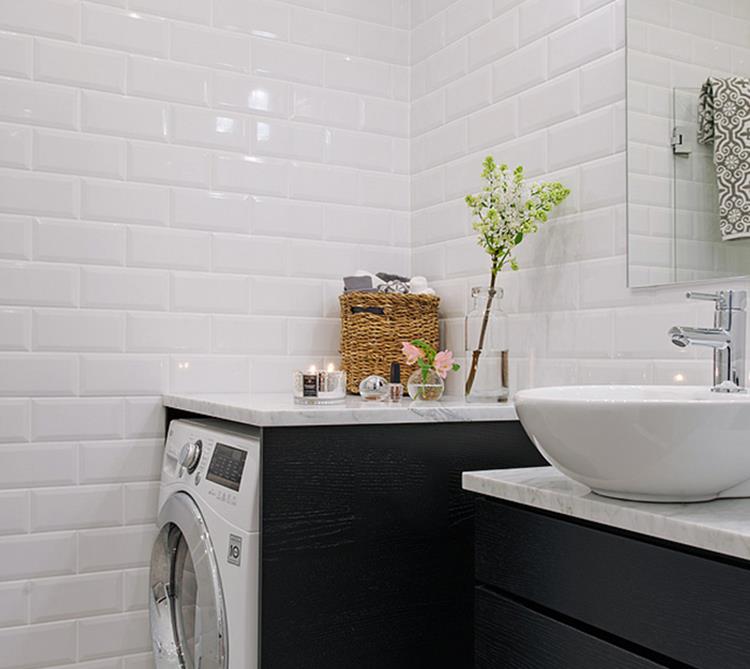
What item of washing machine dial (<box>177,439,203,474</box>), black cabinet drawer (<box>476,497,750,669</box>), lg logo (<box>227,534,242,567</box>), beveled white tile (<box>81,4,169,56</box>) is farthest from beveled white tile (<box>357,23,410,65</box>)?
black cabinet drawer (<box>476,497,750,669</box>)

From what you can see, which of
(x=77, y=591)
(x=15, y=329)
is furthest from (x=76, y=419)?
(x=77, y=591)

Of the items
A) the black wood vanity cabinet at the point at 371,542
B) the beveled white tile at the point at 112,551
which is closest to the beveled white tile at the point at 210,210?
the beveled white tile at the point at 112,551

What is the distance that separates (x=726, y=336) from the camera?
1.33 meters

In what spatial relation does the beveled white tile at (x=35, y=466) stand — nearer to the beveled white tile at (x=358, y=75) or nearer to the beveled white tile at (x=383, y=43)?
the beveled white tile at (x=358, y=75)

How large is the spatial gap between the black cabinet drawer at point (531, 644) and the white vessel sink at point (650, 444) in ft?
0.64

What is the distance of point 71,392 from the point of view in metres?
2.14

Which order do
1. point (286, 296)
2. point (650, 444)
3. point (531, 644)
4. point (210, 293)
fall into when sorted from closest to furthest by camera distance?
point (650, 444) < point (531, 644) < point (210, 293) < point (286, 296)

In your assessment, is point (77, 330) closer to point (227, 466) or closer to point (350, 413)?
point (227, 466)

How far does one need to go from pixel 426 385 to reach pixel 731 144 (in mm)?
843

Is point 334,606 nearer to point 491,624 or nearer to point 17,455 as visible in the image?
point 491,624

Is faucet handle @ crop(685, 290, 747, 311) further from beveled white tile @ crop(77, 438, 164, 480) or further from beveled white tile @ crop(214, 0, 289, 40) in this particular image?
beveled white tile @ crop(214, 0, 289, 40)

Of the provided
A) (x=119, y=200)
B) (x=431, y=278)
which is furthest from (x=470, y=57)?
(x=119, y=200)

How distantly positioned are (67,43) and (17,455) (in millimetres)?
1077

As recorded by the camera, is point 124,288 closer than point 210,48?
Yes
